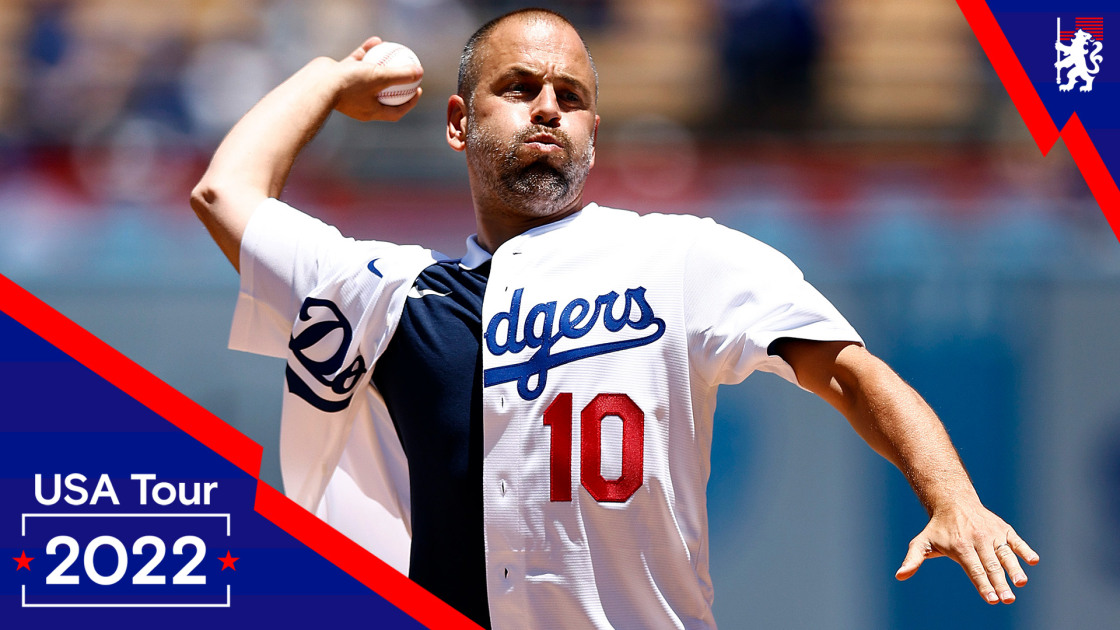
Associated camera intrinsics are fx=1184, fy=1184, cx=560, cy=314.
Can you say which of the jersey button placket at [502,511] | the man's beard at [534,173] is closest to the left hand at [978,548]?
the jersey button placket at [502,511]

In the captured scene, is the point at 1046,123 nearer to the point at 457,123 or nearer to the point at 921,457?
the point at 457,123

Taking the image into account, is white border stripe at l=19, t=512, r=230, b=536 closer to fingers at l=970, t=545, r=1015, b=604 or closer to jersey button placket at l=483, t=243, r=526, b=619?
jersey button placket at l=483, t=243, r=526, b=619

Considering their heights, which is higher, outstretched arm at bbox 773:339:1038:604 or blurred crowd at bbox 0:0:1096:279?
blurred crowd at bbox 0:0:1096:279

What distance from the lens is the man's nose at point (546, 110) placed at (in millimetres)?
2305

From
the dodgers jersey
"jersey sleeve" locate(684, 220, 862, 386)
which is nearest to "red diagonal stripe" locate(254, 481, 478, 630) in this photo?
the dodgers jersey

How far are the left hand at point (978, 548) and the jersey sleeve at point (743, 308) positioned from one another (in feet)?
1.22

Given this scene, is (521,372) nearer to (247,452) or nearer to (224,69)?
(247,452)

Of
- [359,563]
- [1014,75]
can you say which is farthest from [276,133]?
[1014,75]

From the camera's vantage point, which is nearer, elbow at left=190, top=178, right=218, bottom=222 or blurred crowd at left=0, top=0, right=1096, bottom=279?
elbow at left=190, top=178, right=218, bottom=222

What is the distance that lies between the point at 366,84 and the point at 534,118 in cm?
49

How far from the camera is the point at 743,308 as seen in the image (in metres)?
2.05

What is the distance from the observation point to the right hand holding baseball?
8.53 feet

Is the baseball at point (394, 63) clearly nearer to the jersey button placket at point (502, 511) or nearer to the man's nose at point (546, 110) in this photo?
the man's nose at point (546, 110)

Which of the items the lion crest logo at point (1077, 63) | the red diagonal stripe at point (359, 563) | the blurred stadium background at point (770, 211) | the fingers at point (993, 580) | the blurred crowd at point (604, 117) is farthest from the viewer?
the blurred crowd at point (604, 117)
